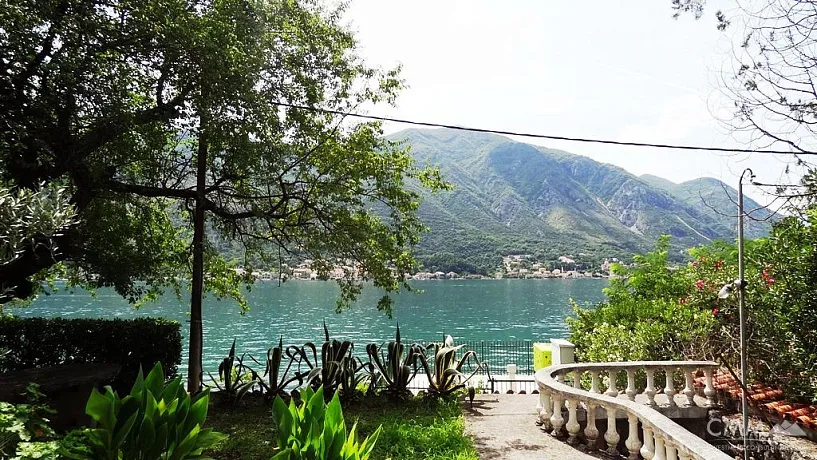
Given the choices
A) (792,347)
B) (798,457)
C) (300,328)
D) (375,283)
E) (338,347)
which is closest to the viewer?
(798,457)

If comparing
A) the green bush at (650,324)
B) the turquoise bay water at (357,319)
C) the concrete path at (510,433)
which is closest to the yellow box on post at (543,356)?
the green bush at (650,324)

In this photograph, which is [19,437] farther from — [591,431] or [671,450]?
[591,431]

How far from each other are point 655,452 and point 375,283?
5.33 m

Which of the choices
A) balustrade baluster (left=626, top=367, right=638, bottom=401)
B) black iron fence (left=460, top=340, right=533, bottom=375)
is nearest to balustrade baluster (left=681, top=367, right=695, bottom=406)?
balustrade baluster (left=626, top=367, right=638, bottom=401)

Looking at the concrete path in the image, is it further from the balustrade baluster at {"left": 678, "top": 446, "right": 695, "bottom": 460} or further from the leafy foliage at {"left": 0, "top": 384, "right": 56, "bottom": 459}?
the leafy foliage at {"left": 0, "top": 384, "right": 56, "bottom": 459}

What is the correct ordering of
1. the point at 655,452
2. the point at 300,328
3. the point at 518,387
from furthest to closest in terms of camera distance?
1. the point at 300,328
2. the point at 518,387
3. the point at 655,452

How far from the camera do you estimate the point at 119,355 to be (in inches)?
333

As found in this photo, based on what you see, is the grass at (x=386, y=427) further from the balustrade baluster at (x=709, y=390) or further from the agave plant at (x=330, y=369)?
the balustrade baluster at (x=709, y=390)

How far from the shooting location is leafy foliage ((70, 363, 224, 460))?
3.04 m

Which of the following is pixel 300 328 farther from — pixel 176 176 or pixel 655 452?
pixel 655 452

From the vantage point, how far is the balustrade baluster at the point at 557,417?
18.9 ft

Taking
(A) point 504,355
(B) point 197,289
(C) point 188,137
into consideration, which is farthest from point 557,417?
(A) point 504,355

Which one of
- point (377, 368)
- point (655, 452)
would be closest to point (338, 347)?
point (377, 368)

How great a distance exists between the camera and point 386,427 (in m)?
6.25
